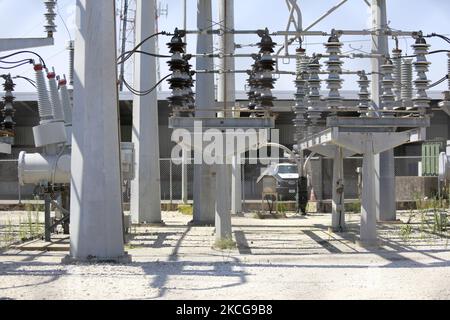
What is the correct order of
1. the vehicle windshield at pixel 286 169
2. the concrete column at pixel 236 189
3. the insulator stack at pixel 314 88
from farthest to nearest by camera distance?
the vehicle windshield at pixel 286 169, the concrete column at pixel 236 189, the insulator stack at pixel 314 88

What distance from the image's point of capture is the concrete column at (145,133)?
2080cm

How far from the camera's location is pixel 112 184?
39.6ft

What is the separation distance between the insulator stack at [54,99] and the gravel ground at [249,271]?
3.35 meters

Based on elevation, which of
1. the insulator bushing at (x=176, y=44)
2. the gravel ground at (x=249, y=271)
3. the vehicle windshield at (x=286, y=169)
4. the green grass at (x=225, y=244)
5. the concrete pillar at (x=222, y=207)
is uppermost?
the insulator bushing at (x=176, y=44)

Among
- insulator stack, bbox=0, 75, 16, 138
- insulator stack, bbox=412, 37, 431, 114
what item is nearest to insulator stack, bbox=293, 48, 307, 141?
insulator stack, bbox=412, 37, 431, 114

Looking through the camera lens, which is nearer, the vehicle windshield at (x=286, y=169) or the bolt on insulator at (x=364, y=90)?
the bolt on insulator at (x=364, y=90)

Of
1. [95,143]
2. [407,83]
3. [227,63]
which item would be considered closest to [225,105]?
[227,63]

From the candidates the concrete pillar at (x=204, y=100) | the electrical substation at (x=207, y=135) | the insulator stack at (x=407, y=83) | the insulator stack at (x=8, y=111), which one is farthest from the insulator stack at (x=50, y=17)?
the insulator stack at (x=407, y=83)

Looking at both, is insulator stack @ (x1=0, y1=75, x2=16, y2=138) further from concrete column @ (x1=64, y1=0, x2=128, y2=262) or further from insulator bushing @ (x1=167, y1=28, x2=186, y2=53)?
concrete column @ (x1=64, y1=0, x2=128, y2=262)

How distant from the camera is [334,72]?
14867 mm

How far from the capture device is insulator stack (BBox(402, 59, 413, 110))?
55.0 ft

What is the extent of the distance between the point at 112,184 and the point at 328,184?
71.0 ft

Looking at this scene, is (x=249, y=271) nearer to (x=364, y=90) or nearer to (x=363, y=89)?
(x=364, y=90)

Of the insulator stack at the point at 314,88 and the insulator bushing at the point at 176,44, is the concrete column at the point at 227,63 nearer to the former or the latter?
the insulator bushing at the point at 176,44
